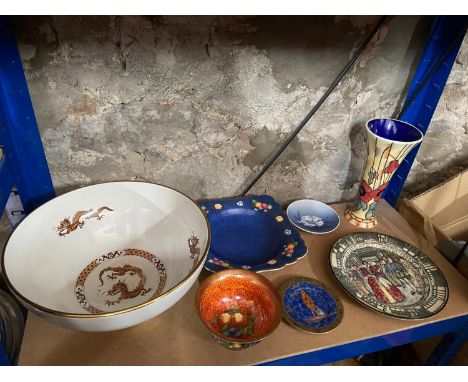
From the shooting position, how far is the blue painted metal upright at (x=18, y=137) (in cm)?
71

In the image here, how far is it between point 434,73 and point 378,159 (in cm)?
28

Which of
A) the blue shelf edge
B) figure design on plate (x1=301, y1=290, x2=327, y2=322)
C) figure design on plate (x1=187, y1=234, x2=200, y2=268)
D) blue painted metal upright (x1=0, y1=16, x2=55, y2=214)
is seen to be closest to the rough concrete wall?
blue painted metal upright (x1=0, y1=16, x2=55, y2=214)

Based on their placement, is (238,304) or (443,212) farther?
(443,212)

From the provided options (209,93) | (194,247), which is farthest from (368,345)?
(209,93)

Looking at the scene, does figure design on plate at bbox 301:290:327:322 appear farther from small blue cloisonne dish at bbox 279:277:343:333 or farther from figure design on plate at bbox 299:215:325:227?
figure design on plate at bbox 299:215:325:227

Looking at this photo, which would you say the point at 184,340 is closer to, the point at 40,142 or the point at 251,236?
the point at 251,236

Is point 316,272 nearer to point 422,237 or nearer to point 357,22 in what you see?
point 422,237

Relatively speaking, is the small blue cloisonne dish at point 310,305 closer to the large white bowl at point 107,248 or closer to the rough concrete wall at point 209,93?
the large white bowl at point 107,248

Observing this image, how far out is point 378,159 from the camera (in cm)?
89

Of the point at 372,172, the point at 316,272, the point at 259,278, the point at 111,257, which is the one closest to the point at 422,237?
the point at 372,172

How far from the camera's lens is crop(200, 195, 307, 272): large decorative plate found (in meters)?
0.85

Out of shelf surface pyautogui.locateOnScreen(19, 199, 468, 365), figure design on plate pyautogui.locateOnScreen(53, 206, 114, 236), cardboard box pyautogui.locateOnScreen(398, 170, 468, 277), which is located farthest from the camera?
cardboard box pyautogui.locateOnScreen(398, 170, 468, 277)
